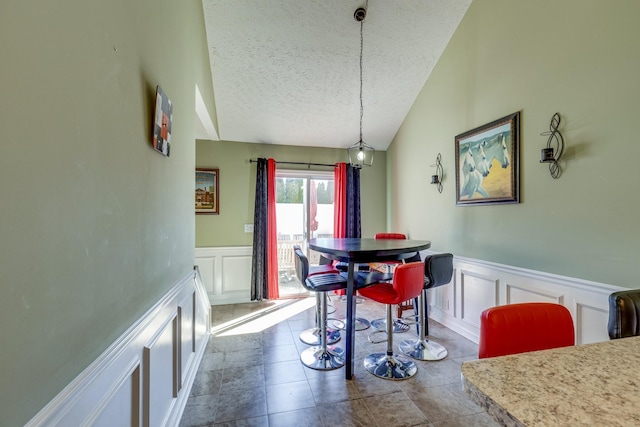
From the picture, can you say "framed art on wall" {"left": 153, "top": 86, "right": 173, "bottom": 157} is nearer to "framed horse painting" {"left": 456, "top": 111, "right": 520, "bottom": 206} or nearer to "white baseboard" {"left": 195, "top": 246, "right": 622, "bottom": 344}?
"framed horse painting" {"left": 456, "top": 111, "right": 520, "bottom": 206}

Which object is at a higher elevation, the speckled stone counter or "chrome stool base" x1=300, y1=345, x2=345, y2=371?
the speckled stone counter

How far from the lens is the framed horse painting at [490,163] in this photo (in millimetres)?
2395

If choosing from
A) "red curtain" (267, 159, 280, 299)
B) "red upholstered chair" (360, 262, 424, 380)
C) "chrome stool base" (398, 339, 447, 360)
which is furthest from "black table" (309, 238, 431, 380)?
"red curtain" (267, 159, 280, 299)

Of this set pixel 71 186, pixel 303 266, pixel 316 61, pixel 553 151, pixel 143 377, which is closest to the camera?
pixel 71 186

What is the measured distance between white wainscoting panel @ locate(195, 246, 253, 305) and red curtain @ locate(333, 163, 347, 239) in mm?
1439

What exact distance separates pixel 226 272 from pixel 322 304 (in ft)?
7.19

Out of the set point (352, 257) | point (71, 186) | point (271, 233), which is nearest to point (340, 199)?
point (271, 233)

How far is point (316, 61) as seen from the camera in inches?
124

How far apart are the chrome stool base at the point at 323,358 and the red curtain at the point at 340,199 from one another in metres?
2.11

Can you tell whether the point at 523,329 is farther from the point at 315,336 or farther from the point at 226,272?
the point at 226,272

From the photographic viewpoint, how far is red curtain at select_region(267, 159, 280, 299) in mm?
4207

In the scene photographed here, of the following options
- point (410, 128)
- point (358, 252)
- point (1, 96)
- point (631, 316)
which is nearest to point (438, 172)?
point (410, 128)

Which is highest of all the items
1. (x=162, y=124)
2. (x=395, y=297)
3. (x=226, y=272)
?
(x=162, y=124)

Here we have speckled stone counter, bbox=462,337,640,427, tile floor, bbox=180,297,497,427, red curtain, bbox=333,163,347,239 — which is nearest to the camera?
speckled stone counter, bbox=462,337,640,427
